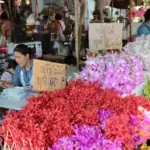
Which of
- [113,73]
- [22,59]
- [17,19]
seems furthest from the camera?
[17,19]

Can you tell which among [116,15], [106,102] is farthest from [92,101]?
[116,15]

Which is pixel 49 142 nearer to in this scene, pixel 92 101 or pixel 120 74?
pixel 92 101

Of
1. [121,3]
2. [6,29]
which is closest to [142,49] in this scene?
[6,29]

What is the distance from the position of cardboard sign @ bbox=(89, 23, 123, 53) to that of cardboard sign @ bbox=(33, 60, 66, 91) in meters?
0.93

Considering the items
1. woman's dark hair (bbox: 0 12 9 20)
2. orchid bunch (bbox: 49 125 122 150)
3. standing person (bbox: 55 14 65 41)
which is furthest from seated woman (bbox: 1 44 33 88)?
woman's dark hair (bbox: 0 12 9 20)

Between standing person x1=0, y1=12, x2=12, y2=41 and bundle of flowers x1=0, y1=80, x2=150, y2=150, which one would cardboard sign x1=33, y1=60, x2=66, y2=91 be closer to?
bundle of flowers x1=0, y1=80, x2=150, y2=150

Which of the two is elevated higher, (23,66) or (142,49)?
(142,49)

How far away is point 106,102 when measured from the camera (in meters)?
1.82

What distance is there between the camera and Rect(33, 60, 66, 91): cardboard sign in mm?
2574

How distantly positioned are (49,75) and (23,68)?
3.22 ft

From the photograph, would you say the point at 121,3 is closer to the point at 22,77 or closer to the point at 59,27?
the point at 59,27

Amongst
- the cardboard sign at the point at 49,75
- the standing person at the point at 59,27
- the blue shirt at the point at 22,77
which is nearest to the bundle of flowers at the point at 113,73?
the cardboard sign at the point at 49,75

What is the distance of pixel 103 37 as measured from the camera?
348 cm

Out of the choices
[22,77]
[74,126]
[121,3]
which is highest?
[121,3]
